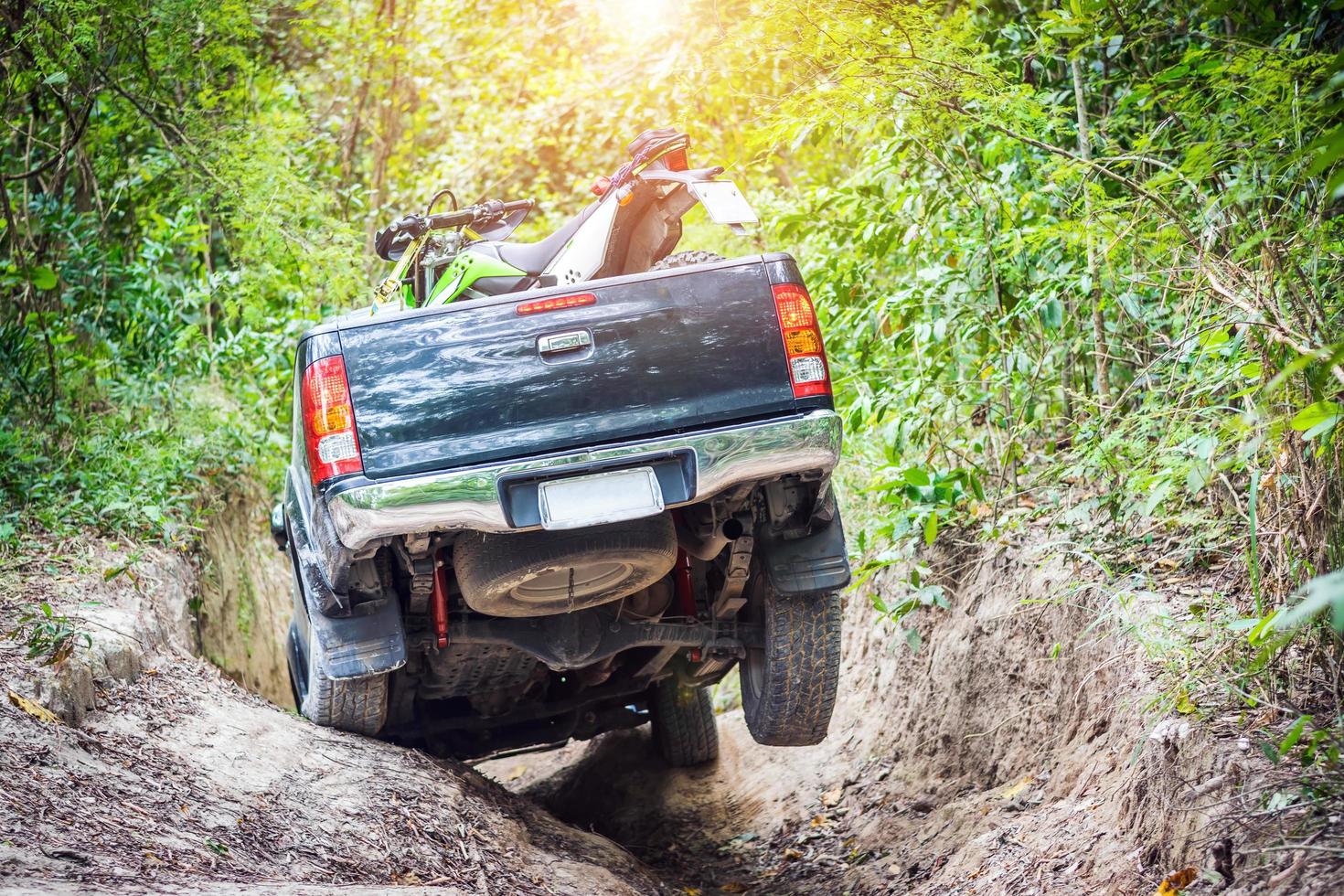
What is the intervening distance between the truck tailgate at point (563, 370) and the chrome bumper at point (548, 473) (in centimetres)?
7

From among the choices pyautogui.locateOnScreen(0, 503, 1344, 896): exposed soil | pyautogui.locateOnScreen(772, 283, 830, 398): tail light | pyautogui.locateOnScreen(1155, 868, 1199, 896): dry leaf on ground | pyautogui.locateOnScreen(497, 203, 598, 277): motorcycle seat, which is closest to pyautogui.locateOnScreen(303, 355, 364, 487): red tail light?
pyautogui.locateOnScreen(0, 503, 1344, 896): exposed soil

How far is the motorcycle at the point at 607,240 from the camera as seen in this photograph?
4262 millimetres

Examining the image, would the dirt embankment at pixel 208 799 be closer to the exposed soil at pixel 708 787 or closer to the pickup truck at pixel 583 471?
the exposed soil at pixel 708 787

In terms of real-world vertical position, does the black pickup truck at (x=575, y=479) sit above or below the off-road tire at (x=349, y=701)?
above

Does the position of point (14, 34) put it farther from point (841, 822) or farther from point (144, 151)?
point (841, 822)

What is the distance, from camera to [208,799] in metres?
3.78

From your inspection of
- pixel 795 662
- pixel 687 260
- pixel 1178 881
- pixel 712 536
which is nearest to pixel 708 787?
pixel 795 662

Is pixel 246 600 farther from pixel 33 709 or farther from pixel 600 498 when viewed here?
pixel 600 498

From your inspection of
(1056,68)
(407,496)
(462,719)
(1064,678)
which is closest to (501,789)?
(462,719)

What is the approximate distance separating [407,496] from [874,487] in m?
2.13

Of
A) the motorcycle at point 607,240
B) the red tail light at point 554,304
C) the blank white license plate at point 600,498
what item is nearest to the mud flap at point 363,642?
the blank white license plate at point 600,498

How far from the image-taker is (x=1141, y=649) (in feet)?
12.9

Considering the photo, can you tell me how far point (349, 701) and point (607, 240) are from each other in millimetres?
2005

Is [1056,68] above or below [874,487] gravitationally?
above
